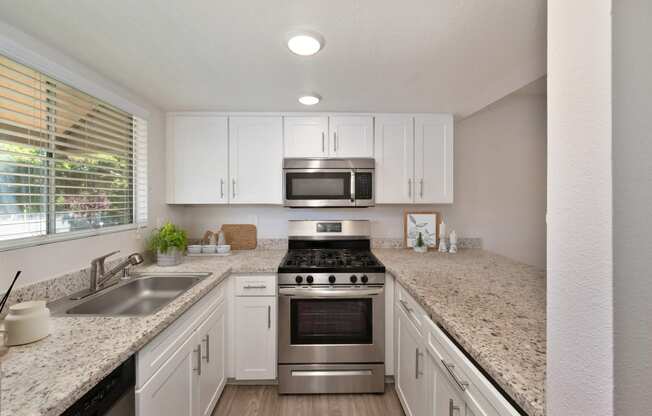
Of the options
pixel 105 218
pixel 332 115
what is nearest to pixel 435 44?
pixel 332 115

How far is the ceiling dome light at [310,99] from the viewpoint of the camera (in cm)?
210

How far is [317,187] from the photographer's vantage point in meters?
2.52

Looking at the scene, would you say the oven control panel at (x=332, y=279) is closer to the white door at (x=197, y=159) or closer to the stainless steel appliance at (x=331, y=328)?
the stainless steel appliance at (x=331, y=328)

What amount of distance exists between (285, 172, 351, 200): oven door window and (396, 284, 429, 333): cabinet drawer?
3.16ft

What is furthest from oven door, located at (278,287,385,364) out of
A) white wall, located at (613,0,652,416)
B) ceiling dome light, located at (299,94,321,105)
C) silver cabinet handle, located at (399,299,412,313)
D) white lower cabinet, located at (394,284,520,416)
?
white wall, located at (613,0,652,416)

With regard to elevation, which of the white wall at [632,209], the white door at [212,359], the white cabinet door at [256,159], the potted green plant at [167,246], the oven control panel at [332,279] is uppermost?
the white cabinet door at [256,159]

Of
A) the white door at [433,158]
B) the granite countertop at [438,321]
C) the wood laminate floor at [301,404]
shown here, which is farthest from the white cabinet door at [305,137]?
the wood laminate floor at [301,404]

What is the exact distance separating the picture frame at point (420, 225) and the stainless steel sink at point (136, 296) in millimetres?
1895

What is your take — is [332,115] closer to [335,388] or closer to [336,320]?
[336,320]

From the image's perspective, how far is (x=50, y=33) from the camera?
53.2 inches

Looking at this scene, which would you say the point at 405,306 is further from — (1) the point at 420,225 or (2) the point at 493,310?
(1) the point at 420,225

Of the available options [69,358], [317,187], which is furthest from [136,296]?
[317,187]

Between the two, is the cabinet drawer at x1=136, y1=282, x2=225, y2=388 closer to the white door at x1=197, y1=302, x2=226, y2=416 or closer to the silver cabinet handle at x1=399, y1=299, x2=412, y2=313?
the white door at x1=197, y1=302, x2=226, y2=416

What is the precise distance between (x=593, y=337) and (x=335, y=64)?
161cm
